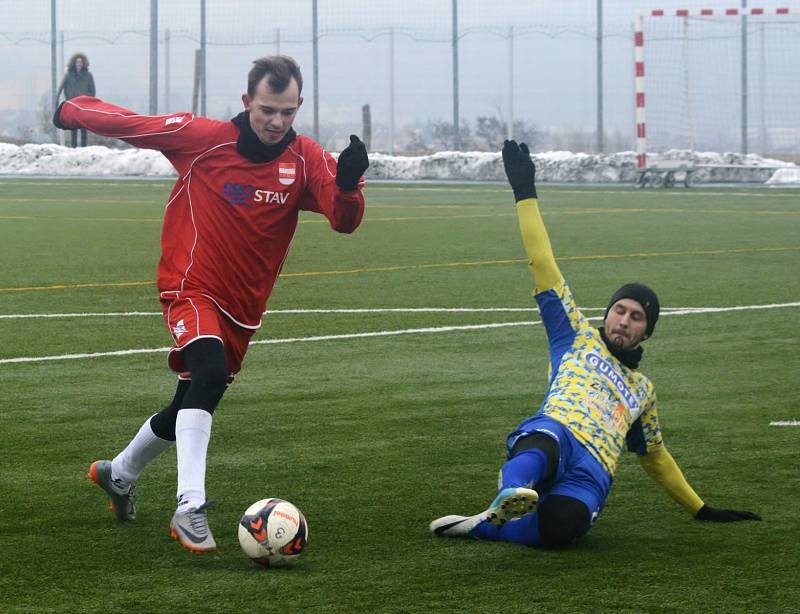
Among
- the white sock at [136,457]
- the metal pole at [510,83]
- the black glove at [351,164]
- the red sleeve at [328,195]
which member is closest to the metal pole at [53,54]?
the metal pole at [510,83]

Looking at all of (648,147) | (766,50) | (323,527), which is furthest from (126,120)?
(766,50)

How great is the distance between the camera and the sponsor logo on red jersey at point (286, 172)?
19.1ft

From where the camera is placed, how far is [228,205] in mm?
5789

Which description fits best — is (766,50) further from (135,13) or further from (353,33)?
(135,13)

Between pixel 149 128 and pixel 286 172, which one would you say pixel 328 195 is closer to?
pixel 286 172

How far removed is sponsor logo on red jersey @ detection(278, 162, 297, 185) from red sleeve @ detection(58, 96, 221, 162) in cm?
31

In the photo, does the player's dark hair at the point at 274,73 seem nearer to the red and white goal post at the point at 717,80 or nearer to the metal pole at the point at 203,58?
the red and white goal post at the point at 717,80

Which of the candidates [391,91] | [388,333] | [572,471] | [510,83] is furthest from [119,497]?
[391,91]

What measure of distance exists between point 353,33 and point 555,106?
713cm

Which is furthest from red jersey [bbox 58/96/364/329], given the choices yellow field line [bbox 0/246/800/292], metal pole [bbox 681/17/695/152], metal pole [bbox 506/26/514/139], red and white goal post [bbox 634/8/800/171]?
metal pole [bbox 506/26/514/139]

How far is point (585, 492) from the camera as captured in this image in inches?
209

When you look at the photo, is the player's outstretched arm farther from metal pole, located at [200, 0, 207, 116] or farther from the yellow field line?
metal pole, located at [200, 0, 207, 116]

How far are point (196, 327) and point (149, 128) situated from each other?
0.88 meters

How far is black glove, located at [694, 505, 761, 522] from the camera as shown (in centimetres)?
559
